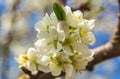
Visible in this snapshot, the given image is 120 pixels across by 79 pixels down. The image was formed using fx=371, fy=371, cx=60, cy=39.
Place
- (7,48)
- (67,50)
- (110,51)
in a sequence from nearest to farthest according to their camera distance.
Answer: (67,50), (110,51), (7,48)

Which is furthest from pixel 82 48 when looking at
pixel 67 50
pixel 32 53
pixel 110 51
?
pixel 110 51

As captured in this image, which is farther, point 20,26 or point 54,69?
point 20,26

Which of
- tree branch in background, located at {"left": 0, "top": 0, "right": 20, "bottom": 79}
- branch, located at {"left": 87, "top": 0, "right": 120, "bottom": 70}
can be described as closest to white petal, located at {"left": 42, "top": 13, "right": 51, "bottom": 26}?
branch, located at {"left": 87, "top": 0, "right": 120, "bottom": 70}

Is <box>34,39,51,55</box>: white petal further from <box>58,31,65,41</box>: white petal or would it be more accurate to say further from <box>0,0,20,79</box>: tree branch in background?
<box>0,0,20,79</box>: tree branch in background

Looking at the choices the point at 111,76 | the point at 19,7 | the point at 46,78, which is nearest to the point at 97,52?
the point at 46,78

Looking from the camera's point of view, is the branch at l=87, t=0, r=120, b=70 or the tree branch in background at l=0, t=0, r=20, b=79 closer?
the branch at l=87, t=0, r=120, b=70

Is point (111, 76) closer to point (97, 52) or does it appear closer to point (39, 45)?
point (97, 52)

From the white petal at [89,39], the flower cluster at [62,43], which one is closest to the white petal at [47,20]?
the flower cluster at [62,43]

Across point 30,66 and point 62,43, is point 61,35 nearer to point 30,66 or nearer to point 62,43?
point 62,43
